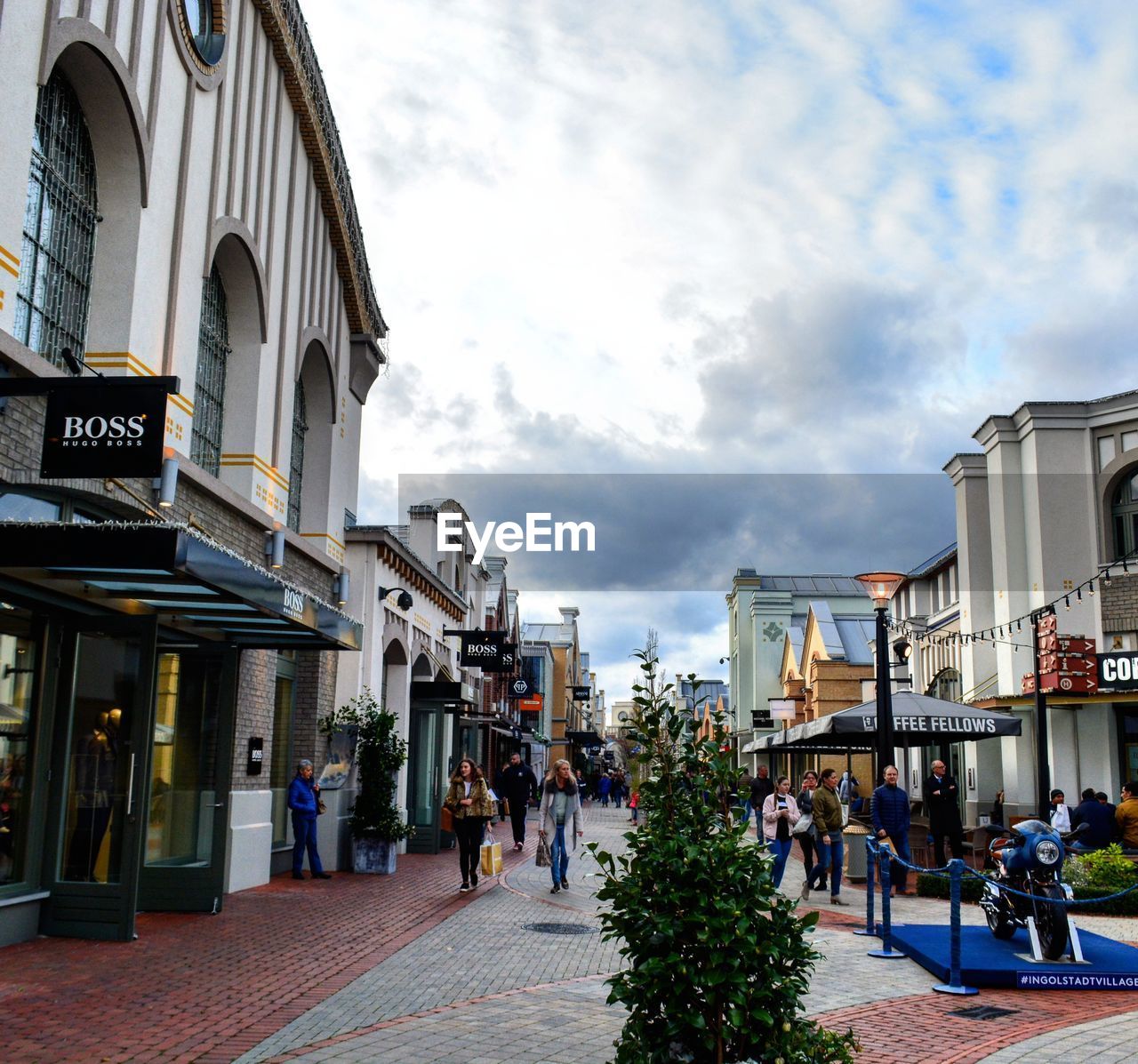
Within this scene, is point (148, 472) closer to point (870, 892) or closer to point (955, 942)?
point (955, 942)

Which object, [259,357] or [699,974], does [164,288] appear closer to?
[259,357]

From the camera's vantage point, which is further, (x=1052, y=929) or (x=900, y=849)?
(x=900, y=849)

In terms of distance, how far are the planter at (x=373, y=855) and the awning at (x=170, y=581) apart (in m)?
4.83

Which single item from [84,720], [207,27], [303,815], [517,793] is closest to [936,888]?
[303,815]

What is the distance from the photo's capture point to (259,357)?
1538 centimetres

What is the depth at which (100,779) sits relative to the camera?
10.1 meters

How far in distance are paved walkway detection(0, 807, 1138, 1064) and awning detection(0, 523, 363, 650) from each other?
286cm

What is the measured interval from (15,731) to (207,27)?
28.2 feet

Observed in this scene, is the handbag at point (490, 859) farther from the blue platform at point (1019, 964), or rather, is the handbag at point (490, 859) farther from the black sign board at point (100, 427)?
the black sign board at point (100, 427)

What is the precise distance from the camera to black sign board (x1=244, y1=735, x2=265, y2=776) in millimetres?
15016

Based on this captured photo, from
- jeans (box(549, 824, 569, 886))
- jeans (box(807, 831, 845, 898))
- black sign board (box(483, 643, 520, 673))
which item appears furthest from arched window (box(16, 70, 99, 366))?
black sign board (box(483, 643, 520, 673))

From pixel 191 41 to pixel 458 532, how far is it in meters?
20.7

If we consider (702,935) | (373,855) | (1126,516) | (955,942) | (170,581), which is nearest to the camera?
(702,935)

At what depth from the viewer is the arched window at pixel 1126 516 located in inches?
1080
